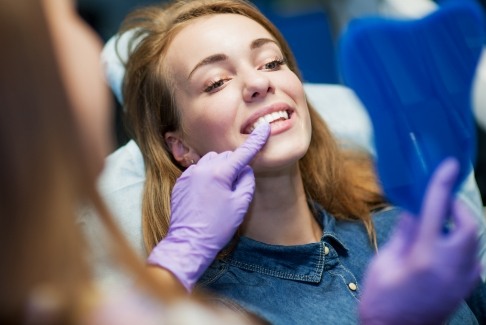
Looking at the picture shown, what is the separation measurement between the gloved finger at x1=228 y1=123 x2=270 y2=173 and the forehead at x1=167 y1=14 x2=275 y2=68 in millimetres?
182

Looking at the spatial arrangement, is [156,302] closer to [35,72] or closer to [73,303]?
[73,303]

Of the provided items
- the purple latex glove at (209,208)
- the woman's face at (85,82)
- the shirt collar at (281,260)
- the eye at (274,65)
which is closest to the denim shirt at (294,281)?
the shirt collar at (281,260)

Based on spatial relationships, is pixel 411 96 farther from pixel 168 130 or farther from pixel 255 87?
pixel 168 130

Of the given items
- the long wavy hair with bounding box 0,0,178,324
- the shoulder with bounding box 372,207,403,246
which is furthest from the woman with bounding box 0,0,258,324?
the shoulder with bounding box 372,207,403,246

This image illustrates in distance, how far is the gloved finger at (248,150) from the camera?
1.30m

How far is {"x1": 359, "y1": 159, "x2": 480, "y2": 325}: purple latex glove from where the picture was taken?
100 centimetres

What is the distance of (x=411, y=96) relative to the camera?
1.24 meters

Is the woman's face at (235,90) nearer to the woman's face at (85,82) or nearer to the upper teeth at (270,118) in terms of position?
the upper teeth at (270,118)

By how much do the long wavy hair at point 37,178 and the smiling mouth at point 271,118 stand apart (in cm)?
62

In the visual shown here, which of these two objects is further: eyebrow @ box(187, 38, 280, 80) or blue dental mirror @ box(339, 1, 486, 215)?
eyebrow @ box(187, 38, 280, 80)

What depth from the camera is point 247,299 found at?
1.33 metres

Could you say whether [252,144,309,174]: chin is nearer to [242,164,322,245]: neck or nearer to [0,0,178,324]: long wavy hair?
[242,164,322,245]: neck

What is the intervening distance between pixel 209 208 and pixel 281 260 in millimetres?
195

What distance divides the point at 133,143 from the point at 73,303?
954 millimetres
